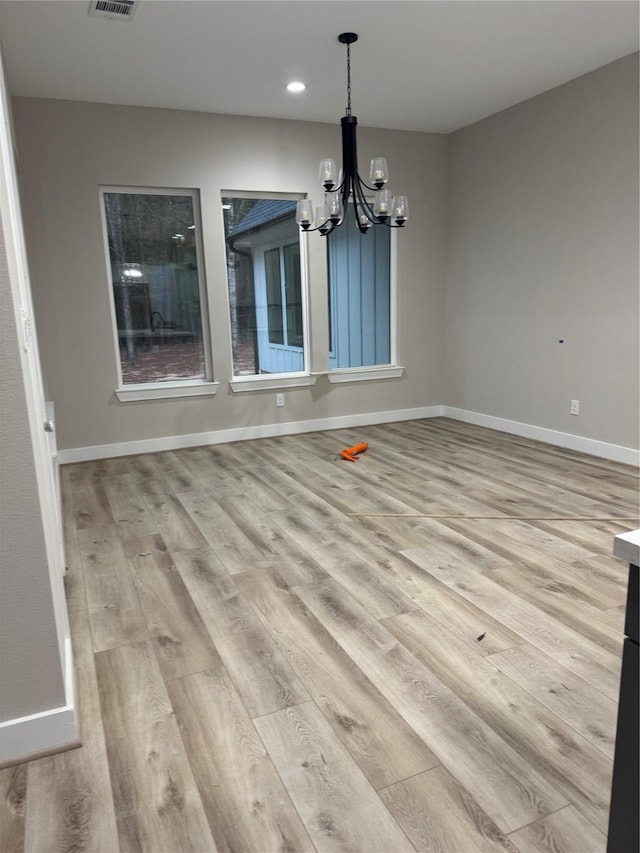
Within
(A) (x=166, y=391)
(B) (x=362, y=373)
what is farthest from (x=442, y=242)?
(A) (x=166, y=391)

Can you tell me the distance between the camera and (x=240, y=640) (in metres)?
2.12

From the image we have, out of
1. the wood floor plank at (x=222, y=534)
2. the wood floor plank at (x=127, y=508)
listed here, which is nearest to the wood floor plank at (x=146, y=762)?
the wood floor plank at (x=222, y=534)

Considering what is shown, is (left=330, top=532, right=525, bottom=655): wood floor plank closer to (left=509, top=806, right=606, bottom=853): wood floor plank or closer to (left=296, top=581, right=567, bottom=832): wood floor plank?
(left=296, top=581, right=567, bottom=832): wood floor plank

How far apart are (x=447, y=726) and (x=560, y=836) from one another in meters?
0.40

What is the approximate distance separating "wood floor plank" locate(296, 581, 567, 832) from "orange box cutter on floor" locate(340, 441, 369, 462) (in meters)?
2.24

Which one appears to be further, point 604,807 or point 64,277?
point 64,277

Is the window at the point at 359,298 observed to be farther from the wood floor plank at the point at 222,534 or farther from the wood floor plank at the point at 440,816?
the wood floor plank at the point at 440,816

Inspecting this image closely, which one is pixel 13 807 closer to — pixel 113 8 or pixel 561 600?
pixel 561 600

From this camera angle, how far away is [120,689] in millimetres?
1871

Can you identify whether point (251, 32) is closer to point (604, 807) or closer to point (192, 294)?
point (192, 294)

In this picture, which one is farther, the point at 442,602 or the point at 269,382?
the point at 269,382

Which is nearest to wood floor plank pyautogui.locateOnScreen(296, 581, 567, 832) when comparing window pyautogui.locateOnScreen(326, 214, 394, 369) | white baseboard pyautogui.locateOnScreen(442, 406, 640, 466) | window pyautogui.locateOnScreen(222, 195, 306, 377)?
white baseboard pyautogui.locateOnScreen(442, 406, 640, 466)

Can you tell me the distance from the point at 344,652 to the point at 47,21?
3.61 meters

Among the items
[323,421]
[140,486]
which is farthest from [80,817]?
[323,421]
